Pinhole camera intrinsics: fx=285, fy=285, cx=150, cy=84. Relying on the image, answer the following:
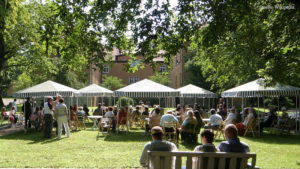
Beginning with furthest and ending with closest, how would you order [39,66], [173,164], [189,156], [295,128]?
1. [39,66]
2. [295,128]
3. [173,164]
4. [189,156]

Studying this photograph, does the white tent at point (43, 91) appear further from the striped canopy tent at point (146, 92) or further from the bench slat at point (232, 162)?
the bench slat at point (232, 162)

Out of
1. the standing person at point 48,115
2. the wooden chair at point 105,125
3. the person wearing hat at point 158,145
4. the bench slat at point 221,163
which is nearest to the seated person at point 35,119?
the standing person at point 48,115

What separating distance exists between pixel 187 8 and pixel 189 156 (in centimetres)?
394

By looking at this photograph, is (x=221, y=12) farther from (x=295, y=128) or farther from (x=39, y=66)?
(x=39, y=66)

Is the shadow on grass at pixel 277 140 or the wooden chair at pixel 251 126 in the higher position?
the wooden chair at pixel 251 126

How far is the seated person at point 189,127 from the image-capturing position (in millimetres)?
10727

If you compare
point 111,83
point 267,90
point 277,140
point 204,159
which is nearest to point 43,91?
point 267,90

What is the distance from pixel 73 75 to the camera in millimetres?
37656

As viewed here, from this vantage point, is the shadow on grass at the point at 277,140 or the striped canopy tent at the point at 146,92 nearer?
the shadow on grass at the point at 277,140

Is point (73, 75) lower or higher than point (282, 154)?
higher

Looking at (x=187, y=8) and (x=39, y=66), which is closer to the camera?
(x=187, y=8)

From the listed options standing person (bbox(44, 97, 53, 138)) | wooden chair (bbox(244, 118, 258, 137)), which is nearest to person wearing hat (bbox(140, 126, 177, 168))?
standing person (bbox(44, 97, 53, 138))

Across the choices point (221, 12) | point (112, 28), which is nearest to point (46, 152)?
point (112, 28)

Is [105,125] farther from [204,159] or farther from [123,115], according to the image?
[204,159]
